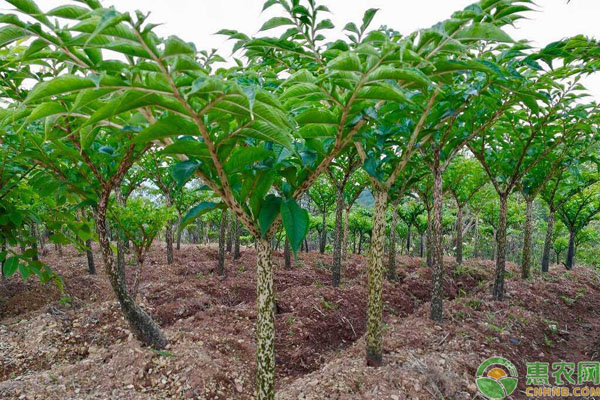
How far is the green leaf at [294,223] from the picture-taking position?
1771 millimetres

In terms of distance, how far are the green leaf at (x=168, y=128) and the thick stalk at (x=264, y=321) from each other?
1006mm

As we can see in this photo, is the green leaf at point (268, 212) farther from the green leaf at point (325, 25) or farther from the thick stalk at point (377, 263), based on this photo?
the thick stalk at point (377, 263)

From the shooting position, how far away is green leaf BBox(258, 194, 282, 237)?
1924 millimetres

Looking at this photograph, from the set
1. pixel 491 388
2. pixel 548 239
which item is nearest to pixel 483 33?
pixel 491 388

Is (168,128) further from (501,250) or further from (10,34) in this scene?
(501,250)

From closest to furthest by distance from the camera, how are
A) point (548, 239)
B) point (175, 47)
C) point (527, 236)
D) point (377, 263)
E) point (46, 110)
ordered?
1. point (175, 47)
2. point (46, 110)
3. point (377, 263)
4. point (527, 236)
5. point (548, 239)

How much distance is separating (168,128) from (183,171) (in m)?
0.35

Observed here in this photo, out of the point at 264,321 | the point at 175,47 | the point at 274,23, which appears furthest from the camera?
the point at 264,321

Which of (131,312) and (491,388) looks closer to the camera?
(491,388)

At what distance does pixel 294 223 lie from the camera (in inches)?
72.6

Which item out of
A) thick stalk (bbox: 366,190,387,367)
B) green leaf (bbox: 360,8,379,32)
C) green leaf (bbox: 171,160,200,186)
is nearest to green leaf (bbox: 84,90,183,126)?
green leaf (bbox: 171,160,200,186)

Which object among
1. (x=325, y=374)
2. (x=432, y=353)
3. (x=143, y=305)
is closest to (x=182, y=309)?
(x=143, y=305)

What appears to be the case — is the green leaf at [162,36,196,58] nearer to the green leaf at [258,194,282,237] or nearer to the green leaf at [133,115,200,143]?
the green leaf at [133,115,200,143]

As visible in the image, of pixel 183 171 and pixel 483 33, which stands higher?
pixel 483 33
